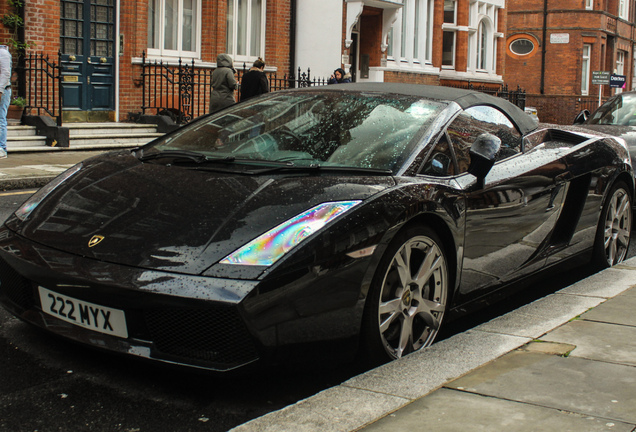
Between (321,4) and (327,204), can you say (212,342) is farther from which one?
(321,4)

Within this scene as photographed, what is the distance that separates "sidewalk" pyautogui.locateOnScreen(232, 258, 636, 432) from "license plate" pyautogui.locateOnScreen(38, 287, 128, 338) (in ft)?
2.65

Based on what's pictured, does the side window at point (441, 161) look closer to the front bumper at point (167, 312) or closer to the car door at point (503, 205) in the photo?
the car door at point (503, 205)

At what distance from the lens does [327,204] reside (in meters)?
3.61

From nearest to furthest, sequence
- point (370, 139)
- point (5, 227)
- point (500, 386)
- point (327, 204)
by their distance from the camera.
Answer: point (500, 386), point (327, 204), point (5, 227), point (370, 139)

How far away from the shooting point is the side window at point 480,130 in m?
4.57

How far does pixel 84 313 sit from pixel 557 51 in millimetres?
43530

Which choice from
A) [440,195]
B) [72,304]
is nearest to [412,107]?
[440,195]

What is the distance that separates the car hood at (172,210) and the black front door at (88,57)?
13.0 m

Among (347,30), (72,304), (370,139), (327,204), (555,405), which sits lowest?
(555,405)

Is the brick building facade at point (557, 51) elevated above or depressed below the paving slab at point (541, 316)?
above

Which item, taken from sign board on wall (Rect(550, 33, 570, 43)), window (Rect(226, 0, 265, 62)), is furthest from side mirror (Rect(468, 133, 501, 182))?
sign board on wall (Rect(550, 33, 570, 43))

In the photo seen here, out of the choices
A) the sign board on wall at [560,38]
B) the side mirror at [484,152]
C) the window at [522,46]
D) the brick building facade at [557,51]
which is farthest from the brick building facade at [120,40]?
the window at [522,46]

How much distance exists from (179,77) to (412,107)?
44.7 feet

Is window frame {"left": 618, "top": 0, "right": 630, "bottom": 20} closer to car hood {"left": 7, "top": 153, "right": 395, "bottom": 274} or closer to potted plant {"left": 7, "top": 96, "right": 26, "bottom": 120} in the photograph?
potted plant {"left": 7, "top": 96, "right": 26, "bottom": 120}
